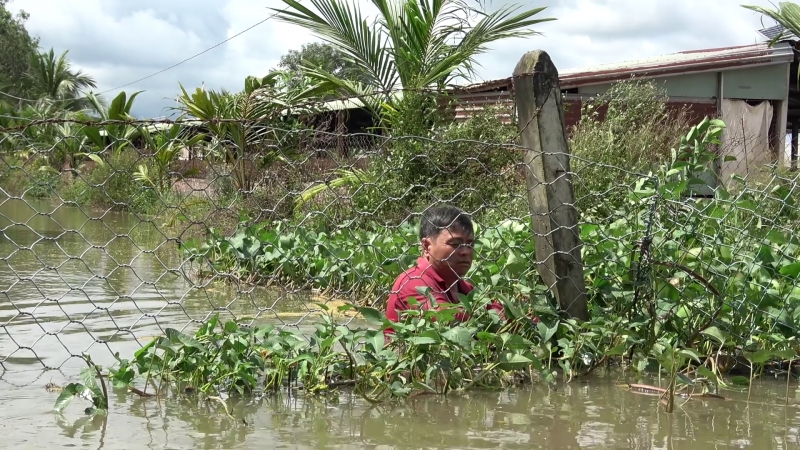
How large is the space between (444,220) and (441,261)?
0.19m

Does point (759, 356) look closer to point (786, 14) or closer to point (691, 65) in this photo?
point (786, 14)

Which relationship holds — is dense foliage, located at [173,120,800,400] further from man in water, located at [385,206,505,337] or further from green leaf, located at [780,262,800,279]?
man in water, located at [385,206,505,337]

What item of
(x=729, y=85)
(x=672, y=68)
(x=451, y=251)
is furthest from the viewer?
(x=729, y=85)

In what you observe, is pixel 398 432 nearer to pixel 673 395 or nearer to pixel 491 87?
pixel 673 395

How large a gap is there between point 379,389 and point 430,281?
0.70 metres

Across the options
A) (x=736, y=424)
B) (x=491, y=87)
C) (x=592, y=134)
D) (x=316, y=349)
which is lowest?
(x=736, y=424)

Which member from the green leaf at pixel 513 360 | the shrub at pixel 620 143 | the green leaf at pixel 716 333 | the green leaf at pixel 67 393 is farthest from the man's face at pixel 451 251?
the shrub at pixel 620 143

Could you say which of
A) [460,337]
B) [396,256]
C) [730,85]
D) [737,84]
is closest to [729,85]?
[730,85]

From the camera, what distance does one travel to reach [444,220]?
395cm

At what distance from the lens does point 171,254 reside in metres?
9.54

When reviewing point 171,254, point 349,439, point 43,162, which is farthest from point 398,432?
point 43,162

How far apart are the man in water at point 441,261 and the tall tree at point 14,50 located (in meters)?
35.8

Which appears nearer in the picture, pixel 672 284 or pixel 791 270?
pixel 672 284

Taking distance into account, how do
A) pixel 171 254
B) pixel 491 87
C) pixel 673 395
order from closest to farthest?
pixel 673 395 < pixel 171 254 < pixel 491 87
